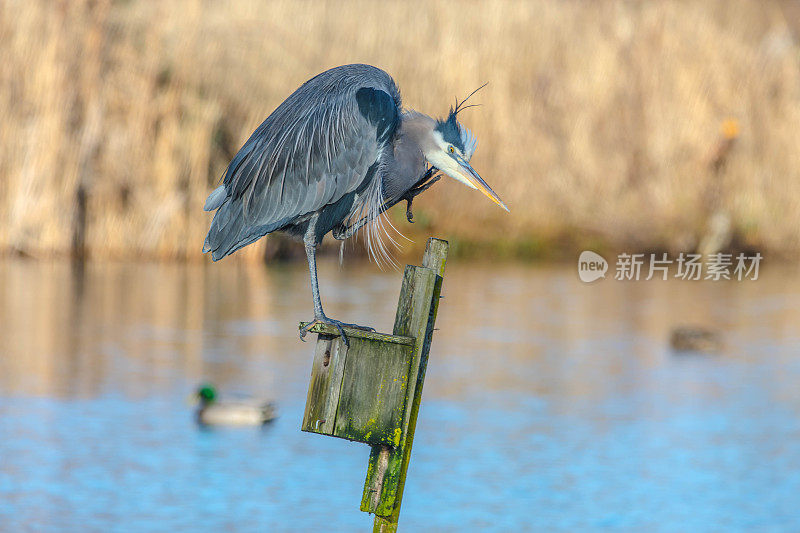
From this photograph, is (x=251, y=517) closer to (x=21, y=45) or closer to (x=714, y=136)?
(x=21, y=45)

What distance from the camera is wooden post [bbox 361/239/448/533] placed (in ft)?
15.2

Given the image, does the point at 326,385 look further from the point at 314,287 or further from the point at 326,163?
the point at 326,163

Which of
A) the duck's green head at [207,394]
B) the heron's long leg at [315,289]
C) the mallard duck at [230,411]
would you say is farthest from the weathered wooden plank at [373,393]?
the duck's green head at [207,394]

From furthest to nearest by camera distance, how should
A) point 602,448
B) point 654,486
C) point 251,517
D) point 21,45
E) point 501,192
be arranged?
point 501,192 < point 21,45 < point 602,448 < point 654,486 < point 251,517

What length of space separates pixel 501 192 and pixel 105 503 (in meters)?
10.2

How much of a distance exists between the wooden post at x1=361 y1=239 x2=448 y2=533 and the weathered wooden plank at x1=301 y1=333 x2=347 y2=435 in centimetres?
24

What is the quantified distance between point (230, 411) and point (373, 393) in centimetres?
667

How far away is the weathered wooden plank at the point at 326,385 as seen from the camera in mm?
4594

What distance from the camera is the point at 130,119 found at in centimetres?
1792

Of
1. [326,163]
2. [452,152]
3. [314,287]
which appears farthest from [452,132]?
[314,287]

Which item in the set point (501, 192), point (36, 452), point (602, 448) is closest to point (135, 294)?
point (501, 192)

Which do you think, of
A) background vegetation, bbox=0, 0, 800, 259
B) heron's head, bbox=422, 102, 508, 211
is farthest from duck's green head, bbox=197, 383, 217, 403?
background vegetation, bbox=0, 0, 800, 259

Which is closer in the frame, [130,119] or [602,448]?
[602,448]

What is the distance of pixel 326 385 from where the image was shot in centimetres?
462
